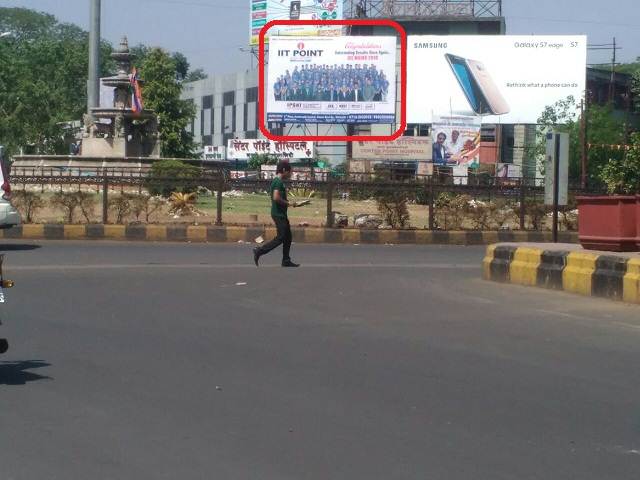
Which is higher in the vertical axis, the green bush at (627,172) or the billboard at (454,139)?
the billboard at (454,139)

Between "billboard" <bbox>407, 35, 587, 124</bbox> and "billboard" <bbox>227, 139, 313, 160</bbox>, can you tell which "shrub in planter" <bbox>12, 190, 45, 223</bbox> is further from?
"billboard" <bbox>227, 139, 313, 160</bbox>

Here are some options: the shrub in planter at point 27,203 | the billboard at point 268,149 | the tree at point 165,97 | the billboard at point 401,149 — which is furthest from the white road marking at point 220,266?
the tree at point 165,97

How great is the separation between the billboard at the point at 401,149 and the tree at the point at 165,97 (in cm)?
1836

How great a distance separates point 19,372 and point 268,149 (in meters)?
65.7

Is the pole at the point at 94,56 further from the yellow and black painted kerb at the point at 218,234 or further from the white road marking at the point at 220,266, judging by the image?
the white road marking at the point at 220,266

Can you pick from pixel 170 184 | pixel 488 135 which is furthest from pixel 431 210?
pixel 488 135

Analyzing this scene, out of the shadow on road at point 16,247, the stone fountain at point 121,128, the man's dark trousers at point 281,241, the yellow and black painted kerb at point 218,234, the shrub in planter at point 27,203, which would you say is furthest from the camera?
the stone fountain at point 121,128

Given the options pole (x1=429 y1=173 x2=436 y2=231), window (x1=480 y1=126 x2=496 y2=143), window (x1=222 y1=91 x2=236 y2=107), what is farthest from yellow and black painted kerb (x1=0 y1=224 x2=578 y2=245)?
window (x1=222 y1=91 x2=236 y2=107)

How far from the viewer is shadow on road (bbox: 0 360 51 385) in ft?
25.2

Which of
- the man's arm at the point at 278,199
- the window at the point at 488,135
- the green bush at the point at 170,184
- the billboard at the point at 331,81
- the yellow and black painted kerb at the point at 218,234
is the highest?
the billboard at the point at 331,81

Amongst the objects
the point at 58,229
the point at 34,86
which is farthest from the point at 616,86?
the point at 58,229

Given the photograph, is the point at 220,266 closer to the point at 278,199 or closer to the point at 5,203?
the point at 278,199

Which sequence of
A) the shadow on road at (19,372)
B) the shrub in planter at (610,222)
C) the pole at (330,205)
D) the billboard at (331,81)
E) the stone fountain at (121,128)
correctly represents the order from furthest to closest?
the billboard at (331,81) → the stone fountain at (121,128) → the pole at (330,205) → the shrub in planter at (610,222) → the shadow on road at (19,372)

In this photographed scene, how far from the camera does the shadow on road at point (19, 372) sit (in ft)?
25.2
